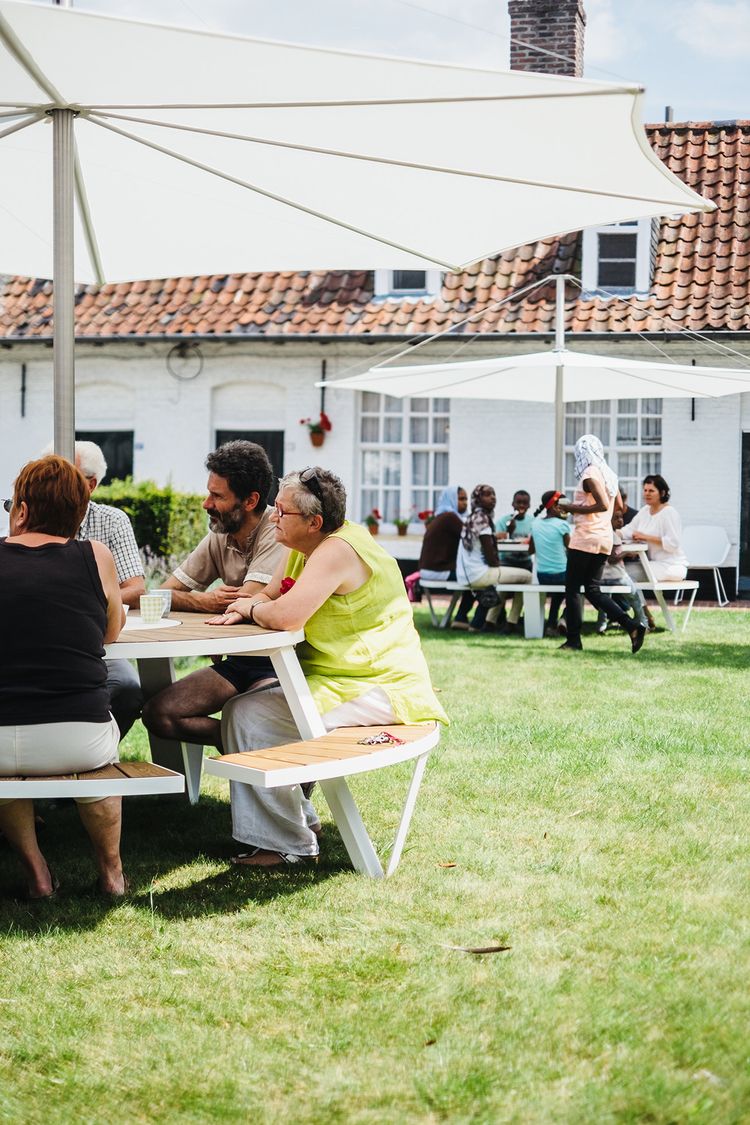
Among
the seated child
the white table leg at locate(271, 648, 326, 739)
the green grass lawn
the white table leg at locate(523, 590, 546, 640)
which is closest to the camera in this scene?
the green grass lawn

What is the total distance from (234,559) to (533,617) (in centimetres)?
620

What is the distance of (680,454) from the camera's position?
16172 millimetres

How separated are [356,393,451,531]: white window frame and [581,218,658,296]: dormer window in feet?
8.83

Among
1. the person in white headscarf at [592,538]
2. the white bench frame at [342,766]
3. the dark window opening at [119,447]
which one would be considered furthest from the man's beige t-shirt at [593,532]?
the dark window opening at [119,447]

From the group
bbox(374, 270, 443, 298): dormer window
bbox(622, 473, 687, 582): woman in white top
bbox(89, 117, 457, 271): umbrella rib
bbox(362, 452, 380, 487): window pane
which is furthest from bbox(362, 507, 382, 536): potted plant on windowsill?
bbox(89, 117, 457, 271): umbrella rib

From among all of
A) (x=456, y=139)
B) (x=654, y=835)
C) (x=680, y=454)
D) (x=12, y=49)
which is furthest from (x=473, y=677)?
(x=680, y=454)

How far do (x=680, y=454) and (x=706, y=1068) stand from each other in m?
14.1

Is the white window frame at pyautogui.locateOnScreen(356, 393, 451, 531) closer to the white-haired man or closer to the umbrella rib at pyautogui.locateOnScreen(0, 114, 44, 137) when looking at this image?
the white-haired man

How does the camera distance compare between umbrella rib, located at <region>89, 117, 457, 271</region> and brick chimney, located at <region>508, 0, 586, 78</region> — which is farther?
brick chimney, located at <region>508, 0, 586, 78</region>

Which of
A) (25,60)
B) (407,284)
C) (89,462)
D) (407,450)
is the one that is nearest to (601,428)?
(407,450)

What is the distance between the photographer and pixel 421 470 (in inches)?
686

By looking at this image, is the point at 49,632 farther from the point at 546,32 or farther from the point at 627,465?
the point at 546,32

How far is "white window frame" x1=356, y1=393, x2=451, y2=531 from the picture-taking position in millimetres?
17312

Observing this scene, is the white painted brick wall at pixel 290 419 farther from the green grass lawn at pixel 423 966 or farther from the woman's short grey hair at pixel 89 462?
the woman's short grey hair at pixel 89 462
